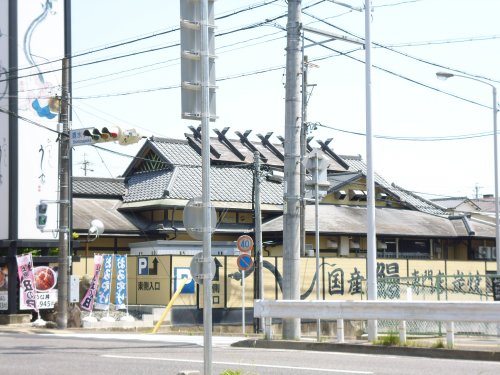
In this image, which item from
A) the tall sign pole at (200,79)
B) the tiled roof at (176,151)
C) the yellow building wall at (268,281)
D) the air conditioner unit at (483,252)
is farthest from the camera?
the air conditioner unit at (483,252)

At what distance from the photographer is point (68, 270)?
94.3 ft

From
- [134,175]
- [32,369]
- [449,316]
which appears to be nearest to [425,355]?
[449,316]

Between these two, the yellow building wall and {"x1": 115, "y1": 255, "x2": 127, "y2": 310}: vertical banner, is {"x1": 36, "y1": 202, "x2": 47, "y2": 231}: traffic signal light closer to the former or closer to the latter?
{"x1": 115, "y1": 255, "x2": 127, "y2": 310}: vertical banner

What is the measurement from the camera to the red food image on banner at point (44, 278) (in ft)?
102

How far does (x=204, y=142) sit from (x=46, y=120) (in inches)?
863

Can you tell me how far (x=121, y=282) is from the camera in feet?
106

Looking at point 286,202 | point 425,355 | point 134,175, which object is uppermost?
point 134,175

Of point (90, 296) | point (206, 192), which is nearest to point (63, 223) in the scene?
point (90, 296)

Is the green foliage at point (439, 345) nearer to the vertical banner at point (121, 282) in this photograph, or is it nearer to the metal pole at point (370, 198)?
the metal pole at point (370, 198)

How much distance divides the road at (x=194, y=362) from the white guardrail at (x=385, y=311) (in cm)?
103

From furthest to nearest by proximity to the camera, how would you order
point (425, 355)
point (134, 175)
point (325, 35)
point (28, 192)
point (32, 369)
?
Result: 1. point (134, 175)
2. point (28, 192)
3. point (325, 35)
4. point (425, 355)
5. point (32, 369)

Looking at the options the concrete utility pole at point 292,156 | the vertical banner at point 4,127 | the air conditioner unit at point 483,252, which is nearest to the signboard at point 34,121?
the vertical banner at point 4,127

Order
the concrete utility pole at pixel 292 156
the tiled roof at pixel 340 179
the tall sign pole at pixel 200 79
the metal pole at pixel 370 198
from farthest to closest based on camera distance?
1. the tiled roof at pixel 340 179
2. the concrete utility pole at pixel 292 156
3. the metal pole at pixel 370 198
4. the tall sign pole at pixel 200 79

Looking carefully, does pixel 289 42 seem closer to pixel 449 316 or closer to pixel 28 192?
pixel 449 316
